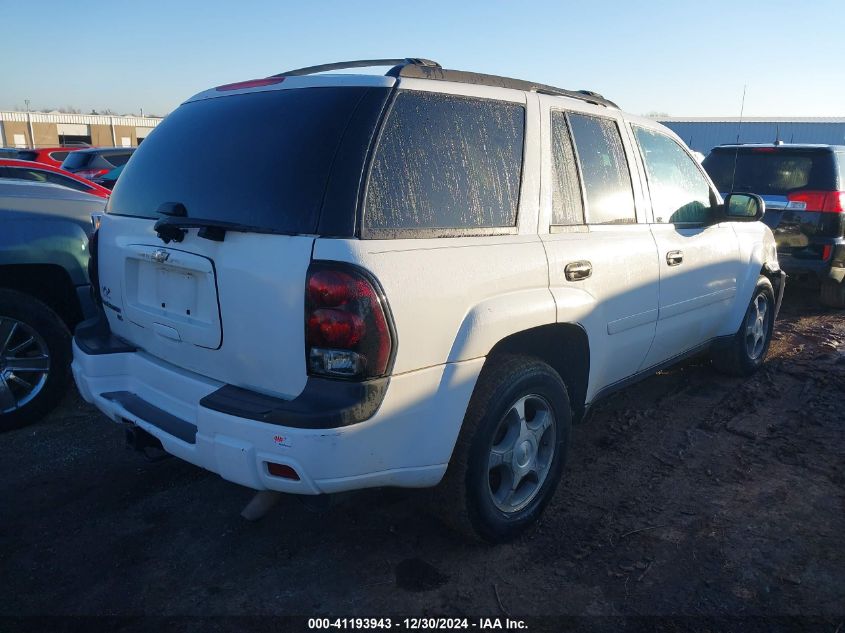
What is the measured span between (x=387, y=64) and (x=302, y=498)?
5.89 feet

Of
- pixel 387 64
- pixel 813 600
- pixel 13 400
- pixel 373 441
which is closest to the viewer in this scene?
pixel 373 441

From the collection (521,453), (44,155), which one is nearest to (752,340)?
(521,453)

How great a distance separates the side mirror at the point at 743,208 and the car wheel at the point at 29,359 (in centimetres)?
438

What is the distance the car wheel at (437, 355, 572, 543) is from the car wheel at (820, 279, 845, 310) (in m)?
5.97

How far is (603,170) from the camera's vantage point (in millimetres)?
3414

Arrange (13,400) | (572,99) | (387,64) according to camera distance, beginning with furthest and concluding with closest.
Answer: (13,400) → (572,99) → (387,64)

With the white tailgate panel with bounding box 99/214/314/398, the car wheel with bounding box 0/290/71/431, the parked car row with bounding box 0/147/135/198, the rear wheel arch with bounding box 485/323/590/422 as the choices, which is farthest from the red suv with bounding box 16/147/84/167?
the rear wheel arch with bounding box 485/323/590/422

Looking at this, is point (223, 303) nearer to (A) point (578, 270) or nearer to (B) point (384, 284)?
(B) point (384, 284)

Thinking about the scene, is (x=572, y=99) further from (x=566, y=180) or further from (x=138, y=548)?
(x=138, y=548)

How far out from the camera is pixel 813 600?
8.39 ft

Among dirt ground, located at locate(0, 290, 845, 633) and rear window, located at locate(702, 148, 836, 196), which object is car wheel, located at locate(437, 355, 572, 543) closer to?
dirt ground, located at locate(0, 290, 845, 633)

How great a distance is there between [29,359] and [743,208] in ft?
15.3

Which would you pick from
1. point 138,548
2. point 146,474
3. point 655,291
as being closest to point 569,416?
point 655,291

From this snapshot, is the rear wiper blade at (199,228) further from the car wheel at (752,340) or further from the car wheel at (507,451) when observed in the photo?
the car wheel at (752,340)
